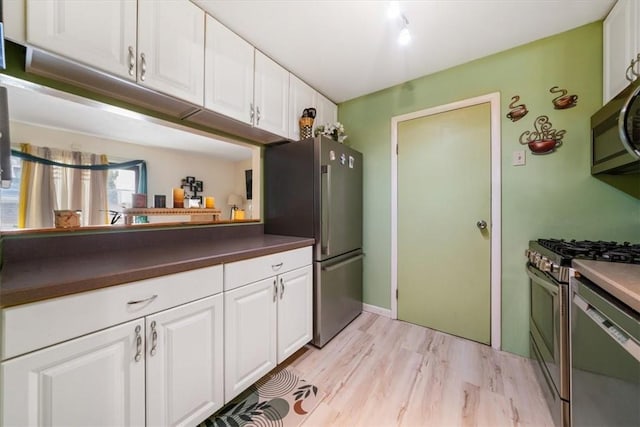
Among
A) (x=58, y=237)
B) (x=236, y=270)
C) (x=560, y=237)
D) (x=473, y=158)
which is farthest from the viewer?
(x=473, y=158)

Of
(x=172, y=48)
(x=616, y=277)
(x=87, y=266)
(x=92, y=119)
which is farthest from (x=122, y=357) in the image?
(x=616, y=277)

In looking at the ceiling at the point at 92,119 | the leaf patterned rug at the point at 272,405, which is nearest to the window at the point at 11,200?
the ceiling at the point at 92,119

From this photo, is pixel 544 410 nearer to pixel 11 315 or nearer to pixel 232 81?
pixel 11 315

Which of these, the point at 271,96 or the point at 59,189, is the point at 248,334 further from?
the point at 271,96

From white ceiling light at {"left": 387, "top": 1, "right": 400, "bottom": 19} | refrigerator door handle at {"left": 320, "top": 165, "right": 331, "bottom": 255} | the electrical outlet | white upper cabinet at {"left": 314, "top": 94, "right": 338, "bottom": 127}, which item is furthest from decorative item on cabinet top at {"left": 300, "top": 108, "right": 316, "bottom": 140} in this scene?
the electrical outlet

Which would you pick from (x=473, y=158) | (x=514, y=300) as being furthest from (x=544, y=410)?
(x=473, y=158)

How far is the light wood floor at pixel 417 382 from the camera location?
48.5 inches

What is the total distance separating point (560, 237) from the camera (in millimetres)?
1609

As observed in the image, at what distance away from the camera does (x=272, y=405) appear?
1.31 metres

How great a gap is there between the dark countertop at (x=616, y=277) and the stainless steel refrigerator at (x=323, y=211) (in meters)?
1.36

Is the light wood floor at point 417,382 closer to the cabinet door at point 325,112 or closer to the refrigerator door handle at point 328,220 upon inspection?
the refrigerator door handle at point 328,220

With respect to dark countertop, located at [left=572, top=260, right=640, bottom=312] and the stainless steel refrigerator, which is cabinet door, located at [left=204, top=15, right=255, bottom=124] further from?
dark countertop, located at [left=572, top=260, right=640, bottom=312]

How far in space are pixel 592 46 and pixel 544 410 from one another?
→ 2.22m

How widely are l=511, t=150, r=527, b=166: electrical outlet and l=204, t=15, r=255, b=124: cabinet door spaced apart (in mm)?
1960
